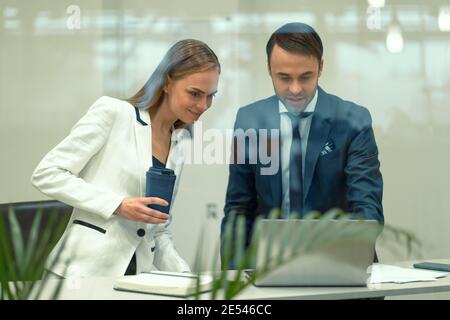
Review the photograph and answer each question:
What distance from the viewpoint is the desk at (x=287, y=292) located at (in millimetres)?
1852

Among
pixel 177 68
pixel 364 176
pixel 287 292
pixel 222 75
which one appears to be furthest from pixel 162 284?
pixel 222 75

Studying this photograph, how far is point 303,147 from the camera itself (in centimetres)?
357

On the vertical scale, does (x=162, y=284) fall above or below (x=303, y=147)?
below

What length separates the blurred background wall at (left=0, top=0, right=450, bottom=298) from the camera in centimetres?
382

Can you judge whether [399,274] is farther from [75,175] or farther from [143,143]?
[75,175]

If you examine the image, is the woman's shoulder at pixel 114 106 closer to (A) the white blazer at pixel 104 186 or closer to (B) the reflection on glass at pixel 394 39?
(A) the white blazer at pixel 104 186

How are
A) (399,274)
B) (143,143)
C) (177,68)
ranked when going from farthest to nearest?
1. (177,68)
2. (143,143)
3. (399,274)

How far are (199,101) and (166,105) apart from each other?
0.25m

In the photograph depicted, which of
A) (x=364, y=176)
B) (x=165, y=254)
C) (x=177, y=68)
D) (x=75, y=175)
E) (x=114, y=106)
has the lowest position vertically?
(x=165, y=254)

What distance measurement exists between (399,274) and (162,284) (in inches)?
28.8

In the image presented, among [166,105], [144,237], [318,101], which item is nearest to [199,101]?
[166,105]

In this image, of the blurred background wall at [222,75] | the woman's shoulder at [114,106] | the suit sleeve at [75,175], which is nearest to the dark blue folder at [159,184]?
the suit sleeve at [75,175]

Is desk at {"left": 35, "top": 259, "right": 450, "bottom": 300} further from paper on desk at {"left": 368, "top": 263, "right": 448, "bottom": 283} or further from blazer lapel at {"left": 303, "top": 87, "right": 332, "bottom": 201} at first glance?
blazer lapel at {"left": 303, "top": 87, "right": 332, "bottom": 201}

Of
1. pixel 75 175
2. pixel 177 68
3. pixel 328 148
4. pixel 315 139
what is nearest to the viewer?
pixel 75 175
